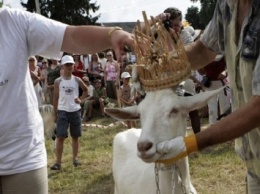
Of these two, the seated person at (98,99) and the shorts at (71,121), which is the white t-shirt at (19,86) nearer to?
the shorts at (71,121)

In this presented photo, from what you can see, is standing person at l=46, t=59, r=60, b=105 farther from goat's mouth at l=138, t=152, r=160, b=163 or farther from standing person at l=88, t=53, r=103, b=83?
goat's mouth at l=138, t=152, r=160, b=163

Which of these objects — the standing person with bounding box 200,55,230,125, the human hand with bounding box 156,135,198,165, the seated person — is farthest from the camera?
the seated person

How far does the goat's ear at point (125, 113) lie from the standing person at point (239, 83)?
587 mm

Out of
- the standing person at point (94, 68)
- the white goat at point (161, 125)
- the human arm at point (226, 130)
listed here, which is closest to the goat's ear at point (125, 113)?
the white goat at point (161, 125)

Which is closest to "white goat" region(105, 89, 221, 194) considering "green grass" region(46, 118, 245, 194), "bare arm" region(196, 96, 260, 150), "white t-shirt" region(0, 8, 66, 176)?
"bare arm" region(196, 96, 260, 150)

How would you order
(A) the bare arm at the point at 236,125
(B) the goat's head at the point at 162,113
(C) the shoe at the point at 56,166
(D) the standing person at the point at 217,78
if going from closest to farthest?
(A) the bare arm at the point at 236,125
(B) the goat's head at the point at 162,113
(C) the shoe at the point at 56,166
(D) the standing person at the point at 217,78

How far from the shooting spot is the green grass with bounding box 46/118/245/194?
593 cm

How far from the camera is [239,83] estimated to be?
2381mm

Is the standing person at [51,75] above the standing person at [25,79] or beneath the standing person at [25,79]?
beneath

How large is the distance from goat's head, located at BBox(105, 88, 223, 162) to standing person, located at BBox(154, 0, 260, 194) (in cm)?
23

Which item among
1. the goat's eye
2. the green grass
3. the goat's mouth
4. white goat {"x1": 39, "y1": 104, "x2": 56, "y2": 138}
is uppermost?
the goat's eye

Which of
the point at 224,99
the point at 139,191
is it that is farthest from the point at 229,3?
the point at 224,99

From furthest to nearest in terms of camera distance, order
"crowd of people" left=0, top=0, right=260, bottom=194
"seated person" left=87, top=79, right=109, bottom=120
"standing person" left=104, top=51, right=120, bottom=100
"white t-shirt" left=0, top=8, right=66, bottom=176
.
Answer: "standing person" left=104, top=51, right=120, bottom=100, "seated person" left=87, top=79, right=109, bottom=120, "white t-shirt" left=0, top=8, right=66, bottom=176, "crowd of people" left=0, top=0, right=260, bottom=194

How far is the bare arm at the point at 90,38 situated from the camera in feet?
8.18
